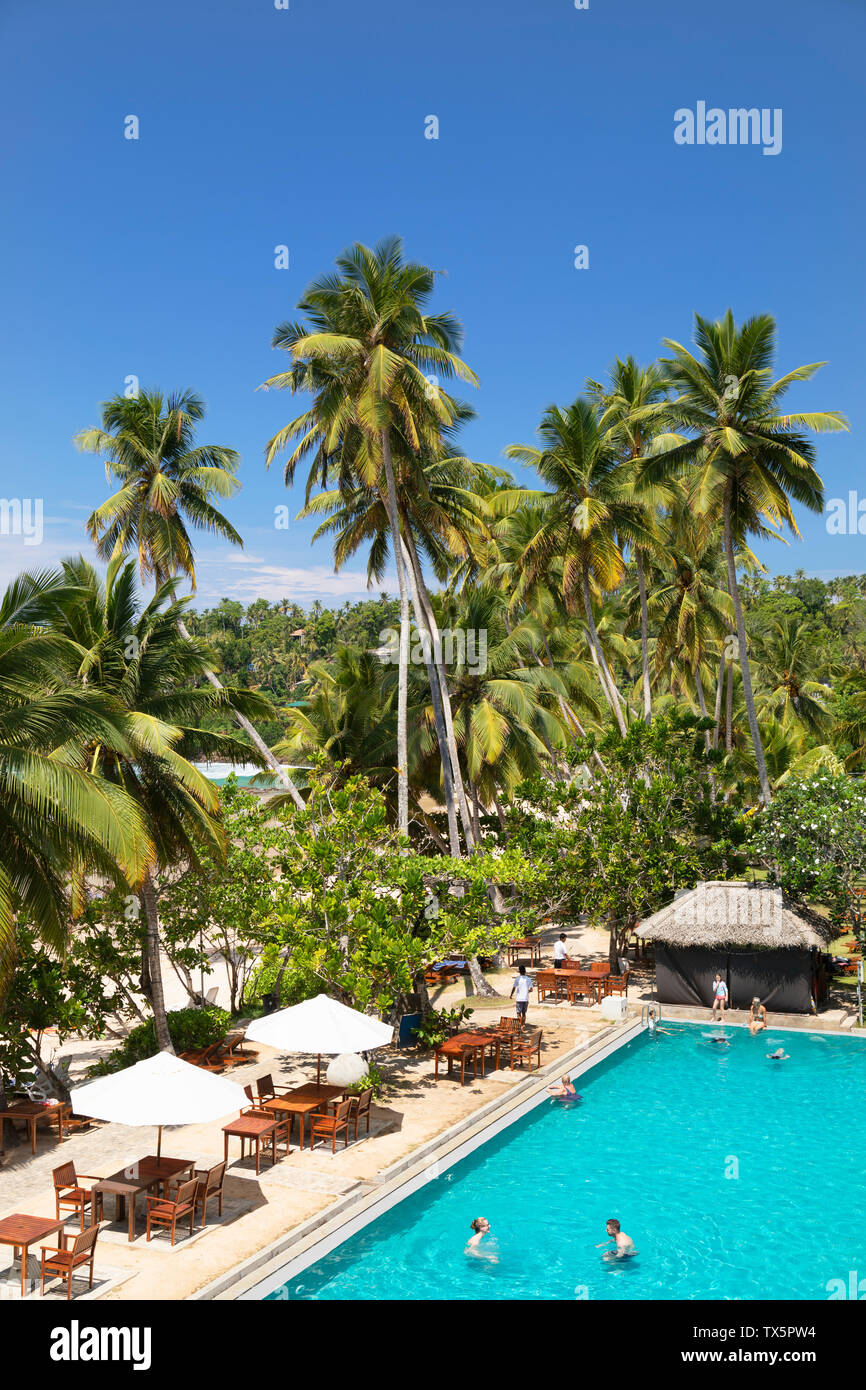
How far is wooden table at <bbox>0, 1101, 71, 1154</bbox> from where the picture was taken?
15164mm

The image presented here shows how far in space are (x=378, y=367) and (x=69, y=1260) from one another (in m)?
18.4

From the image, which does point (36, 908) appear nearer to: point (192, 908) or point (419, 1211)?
point (419, 1211)

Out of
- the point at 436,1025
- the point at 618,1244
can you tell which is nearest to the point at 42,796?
the point at 618,1244

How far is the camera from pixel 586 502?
2969 cm

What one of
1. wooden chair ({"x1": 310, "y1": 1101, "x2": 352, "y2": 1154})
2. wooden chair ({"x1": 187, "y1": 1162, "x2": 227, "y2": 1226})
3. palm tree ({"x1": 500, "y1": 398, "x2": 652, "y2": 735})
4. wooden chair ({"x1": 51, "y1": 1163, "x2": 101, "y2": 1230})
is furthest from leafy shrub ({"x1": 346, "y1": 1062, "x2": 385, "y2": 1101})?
palm tree ({"x1": 500, "y1": 398, "x2": 652, "y2": 735})

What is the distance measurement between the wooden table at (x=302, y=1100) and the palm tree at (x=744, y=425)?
16.0 m

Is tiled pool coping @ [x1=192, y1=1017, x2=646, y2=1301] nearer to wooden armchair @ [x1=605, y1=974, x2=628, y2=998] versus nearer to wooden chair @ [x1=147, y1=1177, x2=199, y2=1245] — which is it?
wooden chair @ [x1=147, y1=1177, x2=199, y2=1245]

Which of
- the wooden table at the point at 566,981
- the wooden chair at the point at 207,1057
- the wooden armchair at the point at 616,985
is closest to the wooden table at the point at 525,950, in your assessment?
the wooden table at the point at 566,981

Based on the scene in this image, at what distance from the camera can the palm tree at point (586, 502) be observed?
99.2 ft

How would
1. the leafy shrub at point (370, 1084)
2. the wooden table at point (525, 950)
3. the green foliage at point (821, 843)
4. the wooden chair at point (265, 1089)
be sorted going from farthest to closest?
1. the wooden table at point (525, 950)
2. the green foliage at point (821, 843)
3. the leafy shrub at point (370, 1084)
4. the wooden chair at point (265, 1089)

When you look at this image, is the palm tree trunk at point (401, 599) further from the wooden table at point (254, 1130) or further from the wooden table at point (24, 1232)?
the wooden table at point (24, 1232)

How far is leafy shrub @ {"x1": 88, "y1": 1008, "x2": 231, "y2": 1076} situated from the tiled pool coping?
18.9ft

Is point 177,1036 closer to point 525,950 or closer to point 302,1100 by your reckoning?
point 302,1100

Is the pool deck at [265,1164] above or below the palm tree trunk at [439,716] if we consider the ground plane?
below
